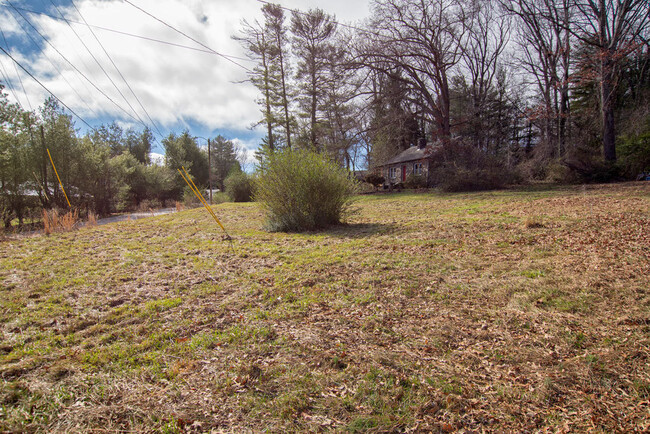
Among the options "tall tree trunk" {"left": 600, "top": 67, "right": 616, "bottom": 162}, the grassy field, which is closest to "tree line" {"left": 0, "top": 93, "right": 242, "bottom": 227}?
the grassy field

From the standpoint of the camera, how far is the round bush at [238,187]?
→ 81.4 ft

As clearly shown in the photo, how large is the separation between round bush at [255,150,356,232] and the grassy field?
3.23 m

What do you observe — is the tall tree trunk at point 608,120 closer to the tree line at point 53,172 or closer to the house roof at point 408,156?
the house roof at point 408,156

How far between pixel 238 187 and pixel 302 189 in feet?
58.3

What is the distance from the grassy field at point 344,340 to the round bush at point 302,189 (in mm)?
3231

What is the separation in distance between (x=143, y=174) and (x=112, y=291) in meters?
30.5

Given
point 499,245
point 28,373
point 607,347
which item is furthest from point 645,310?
point 28,373

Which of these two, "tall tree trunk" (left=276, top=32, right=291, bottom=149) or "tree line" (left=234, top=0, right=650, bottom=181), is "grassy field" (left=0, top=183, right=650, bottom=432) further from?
"tall tree trunk" (left=276, top=32, right=291, bottom=149)

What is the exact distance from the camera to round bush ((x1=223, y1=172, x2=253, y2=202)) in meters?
24.8

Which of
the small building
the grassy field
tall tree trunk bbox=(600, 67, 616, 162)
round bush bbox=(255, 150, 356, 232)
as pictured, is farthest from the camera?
the small building

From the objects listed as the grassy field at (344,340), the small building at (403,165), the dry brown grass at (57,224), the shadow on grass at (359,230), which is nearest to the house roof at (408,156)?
the small building at (403,165)

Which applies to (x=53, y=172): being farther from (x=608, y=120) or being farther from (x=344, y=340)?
(x=608, y=120)

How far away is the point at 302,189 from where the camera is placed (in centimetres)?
839

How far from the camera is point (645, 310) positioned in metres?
2.80
